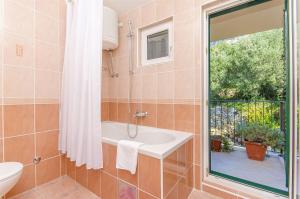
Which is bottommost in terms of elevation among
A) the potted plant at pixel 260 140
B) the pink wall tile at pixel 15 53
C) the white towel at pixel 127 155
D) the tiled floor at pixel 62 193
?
the tiled floor at pixel 62 193

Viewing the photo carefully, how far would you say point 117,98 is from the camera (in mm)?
2568

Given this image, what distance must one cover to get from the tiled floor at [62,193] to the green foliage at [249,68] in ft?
6.95

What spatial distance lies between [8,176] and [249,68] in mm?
4277

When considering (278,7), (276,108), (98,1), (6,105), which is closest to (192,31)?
(98,1)

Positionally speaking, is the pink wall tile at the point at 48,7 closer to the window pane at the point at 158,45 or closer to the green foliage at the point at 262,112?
the window pane at the point at 158,45

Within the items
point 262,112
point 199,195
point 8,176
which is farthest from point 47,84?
point 262,112

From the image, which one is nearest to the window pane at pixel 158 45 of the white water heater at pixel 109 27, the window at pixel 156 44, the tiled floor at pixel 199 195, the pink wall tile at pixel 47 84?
the window at pixel 156 44

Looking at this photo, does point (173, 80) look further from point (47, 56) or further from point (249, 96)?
point (249, 96)

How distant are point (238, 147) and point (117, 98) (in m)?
2.66

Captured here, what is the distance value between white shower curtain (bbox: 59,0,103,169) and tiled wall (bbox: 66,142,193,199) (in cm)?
16

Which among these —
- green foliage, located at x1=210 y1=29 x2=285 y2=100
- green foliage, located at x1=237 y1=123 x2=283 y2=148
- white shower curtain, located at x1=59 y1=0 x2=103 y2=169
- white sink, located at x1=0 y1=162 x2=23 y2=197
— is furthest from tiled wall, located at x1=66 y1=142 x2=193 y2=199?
green foliage, located at x1=210 y1=29 x2=285 y2=100

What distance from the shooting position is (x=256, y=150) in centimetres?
Result: 266

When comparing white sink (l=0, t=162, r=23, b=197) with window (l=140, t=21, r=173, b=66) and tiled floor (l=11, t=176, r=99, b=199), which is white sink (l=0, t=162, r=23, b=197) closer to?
tiled floor (l=11, t=176, r=99, b=199)

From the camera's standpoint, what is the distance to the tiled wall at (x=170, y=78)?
179cm
